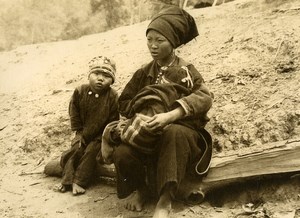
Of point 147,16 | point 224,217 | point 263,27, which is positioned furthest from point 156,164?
point 147,16

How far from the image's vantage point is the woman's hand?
283 centimetres

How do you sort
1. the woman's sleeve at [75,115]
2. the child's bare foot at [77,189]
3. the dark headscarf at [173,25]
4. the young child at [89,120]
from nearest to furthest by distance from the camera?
the dark headscarf at [173,25] < the child's bare foot at [77,189] < the young child at [89,120] < the woman's sleeve at [75,115]

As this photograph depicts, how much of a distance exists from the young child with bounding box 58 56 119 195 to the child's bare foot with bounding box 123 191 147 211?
0.55m

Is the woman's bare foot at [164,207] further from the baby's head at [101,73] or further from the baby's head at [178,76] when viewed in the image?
the baby's head at [101,73]

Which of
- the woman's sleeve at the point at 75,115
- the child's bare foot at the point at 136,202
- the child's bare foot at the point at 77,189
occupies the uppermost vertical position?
the woman's sleeve at the point at 75,115

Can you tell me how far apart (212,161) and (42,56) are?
5035mm

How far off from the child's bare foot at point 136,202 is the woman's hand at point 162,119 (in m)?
0.68

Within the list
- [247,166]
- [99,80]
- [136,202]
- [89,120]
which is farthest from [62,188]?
[247,166]

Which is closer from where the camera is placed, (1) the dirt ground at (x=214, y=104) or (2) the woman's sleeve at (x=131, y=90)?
(1) the dirt ground at (x=214, y=104)

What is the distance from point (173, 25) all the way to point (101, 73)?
0.98 meters

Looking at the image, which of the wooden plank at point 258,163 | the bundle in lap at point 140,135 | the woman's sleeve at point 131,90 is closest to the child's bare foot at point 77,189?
the woman's sleeve at point 131,90

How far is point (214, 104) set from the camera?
13.3ft

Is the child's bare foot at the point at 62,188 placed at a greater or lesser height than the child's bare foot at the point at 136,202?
lesser

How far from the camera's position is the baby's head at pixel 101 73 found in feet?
12.5
